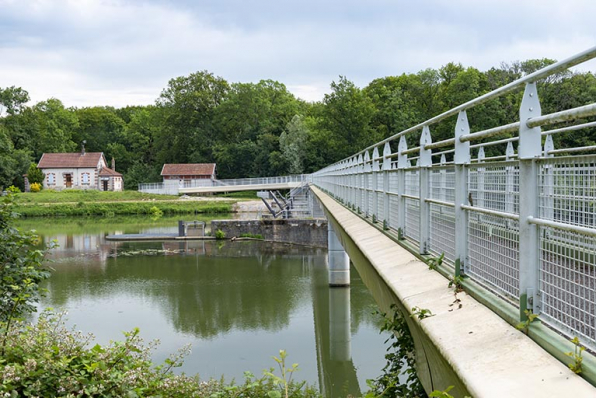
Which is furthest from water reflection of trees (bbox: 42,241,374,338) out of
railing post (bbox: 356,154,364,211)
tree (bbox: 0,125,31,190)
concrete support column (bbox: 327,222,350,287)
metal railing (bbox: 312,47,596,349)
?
tree (bbox: 0,125,31,190)

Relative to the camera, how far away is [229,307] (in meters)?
20.8

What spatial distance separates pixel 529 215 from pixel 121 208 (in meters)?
65.2

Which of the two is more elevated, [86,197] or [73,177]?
[73,177]

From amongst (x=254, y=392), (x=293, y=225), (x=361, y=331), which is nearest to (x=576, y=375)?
(x=254, y=392)

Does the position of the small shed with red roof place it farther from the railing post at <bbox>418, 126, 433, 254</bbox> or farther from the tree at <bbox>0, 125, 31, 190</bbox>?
the railing post at <bbox>418, 126, 433, 254</bbox>

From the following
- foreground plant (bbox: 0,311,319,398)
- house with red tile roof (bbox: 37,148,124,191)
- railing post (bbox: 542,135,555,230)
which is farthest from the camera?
house with red tile roof (bbox: 37,148,124,191)

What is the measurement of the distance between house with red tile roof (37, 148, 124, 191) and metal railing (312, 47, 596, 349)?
270 ft

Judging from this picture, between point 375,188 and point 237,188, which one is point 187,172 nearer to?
point 237,188

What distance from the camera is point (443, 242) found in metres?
5.70

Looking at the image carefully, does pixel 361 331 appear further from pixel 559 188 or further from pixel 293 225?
pixel 293 225

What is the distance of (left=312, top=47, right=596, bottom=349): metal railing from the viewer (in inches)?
115

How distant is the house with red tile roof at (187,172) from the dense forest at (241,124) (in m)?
2.64

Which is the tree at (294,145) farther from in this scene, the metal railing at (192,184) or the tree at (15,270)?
the tree at (15,270)

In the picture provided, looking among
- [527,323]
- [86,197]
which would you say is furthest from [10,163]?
[527,323]
